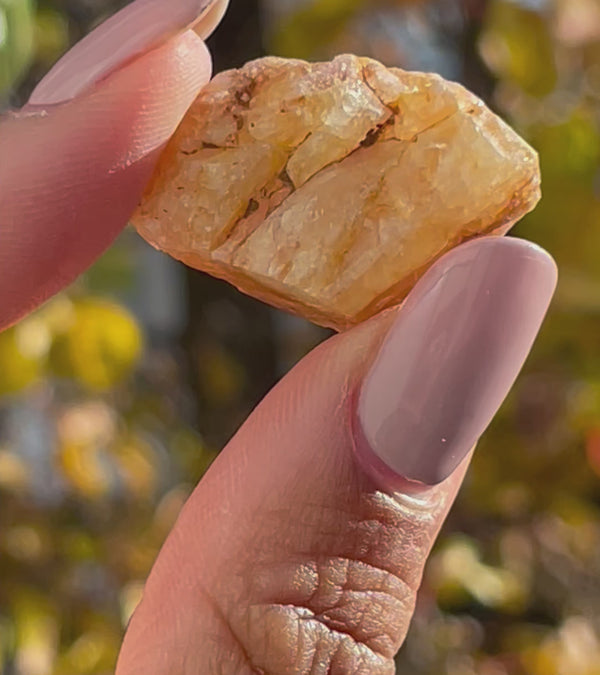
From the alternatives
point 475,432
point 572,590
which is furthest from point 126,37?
point 572,590

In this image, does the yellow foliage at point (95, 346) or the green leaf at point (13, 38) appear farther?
the yellow foliage at point (95, 346)

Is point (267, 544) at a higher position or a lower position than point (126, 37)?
lower

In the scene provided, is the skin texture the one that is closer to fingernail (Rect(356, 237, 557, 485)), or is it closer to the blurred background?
fingernail (Rect(356, 237, 557, 485))

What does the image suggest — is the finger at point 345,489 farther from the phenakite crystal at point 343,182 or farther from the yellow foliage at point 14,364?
the yellow foliage at point 14,364

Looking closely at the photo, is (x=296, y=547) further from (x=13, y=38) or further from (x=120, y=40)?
(x=13, y=38)

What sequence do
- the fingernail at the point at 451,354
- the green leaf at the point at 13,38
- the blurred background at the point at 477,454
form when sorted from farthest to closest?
the blurred background at the point at 477,454
the green leaf at the point at 13,38
the fingernail at the point at 451,354

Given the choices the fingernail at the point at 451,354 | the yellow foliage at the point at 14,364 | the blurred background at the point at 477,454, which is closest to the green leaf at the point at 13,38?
the blurred background at the point at 477,454

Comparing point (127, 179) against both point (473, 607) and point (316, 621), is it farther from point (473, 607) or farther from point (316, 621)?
point (473, 607)
